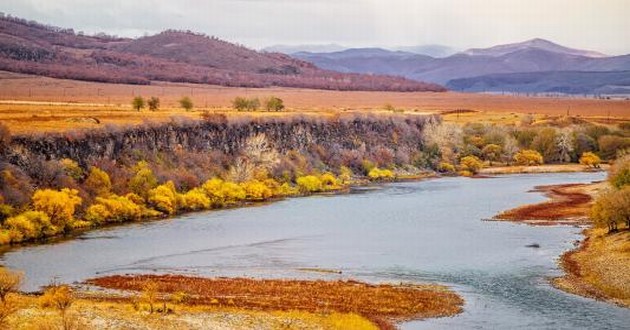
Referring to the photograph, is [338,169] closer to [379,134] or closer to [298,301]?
[379,134]

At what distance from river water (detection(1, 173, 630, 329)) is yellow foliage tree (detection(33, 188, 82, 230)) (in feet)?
6.87

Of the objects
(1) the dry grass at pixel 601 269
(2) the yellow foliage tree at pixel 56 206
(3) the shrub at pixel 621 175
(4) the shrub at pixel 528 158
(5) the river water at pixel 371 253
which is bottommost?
(4) the shrub at pixel 528 158

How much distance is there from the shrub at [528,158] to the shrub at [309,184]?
137 feet

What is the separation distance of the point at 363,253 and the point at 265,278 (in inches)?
411

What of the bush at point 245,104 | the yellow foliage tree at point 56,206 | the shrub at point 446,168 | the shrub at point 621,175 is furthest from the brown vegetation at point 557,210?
the bush at point 245,104

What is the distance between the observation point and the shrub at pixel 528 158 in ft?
421

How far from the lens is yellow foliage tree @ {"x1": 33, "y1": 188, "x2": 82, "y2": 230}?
64.3 m

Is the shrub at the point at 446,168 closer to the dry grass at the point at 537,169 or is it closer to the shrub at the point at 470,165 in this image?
the shrub at the point at 470,165

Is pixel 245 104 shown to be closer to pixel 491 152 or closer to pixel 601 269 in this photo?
pixel 491 152

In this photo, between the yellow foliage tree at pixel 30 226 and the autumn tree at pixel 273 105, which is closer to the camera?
the yellow foliage tree at pixel 30 226

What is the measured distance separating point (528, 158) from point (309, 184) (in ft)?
144

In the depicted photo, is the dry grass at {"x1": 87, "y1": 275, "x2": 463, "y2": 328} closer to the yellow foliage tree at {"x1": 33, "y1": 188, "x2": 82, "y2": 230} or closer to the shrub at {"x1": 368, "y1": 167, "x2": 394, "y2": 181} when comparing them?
the yellow foliage tree at {"x1": 33, "y1": 188, "x2": 82, "y2": 230}

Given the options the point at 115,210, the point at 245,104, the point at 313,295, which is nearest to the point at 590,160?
the point at 245,104

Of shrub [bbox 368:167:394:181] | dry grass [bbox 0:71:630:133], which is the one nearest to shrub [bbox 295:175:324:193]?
shrub [bbox 368:167:394:181]
